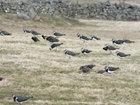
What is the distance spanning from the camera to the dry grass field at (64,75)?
918 inches

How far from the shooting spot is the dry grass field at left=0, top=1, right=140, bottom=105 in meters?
23.3

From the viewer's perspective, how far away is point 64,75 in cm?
2775

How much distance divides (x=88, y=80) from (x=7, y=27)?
26407 mm

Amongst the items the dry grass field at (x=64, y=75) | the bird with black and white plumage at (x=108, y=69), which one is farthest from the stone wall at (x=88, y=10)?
the bird with black and white plumage at (x=108, y=69)

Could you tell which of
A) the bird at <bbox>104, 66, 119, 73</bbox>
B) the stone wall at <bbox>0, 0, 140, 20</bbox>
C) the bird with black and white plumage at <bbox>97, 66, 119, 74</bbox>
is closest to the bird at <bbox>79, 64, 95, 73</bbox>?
the bird with black and white plumage at <bbox>97, 66, 119, 74</bbox>

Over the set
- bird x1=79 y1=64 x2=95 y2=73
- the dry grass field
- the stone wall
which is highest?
bird x1=79 y1=64 x2=95 y2=73

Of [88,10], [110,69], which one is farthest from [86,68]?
[88,10]

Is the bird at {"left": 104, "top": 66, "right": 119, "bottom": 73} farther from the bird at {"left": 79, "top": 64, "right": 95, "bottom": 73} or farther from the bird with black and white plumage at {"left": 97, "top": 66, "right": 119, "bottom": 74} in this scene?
the bird at {"left": 79, "top": 64, "right": 95, "bottom": 73}

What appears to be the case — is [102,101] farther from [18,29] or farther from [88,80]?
[18,29]

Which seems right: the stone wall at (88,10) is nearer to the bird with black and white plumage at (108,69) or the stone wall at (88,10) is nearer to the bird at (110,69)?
the bird with black and white plumage at (108,69)

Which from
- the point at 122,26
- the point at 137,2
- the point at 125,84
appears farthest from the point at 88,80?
the point at 137,2

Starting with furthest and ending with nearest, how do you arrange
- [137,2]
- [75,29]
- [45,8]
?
[137,2], [45,8], [75,29]

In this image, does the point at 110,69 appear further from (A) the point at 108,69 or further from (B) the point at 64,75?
(B) the point at 64,75

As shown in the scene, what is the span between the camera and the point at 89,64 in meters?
30.7
